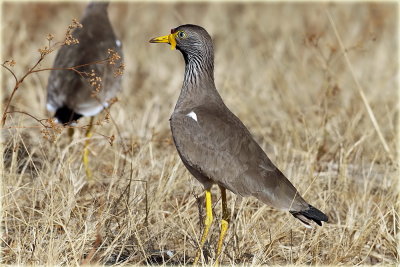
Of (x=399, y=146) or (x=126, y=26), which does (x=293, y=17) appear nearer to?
(x=126, y=26)

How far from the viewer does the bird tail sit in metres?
3.81

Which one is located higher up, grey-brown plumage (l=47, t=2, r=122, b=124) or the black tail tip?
grey-brown plumage (l=47, t=2, r=122, b=124)

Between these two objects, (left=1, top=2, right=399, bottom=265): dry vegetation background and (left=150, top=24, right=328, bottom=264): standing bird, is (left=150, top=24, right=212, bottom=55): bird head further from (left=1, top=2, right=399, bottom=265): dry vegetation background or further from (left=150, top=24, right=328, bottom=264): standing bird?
(left=1, top=2, right=399, bottom=265): dry vegetation background

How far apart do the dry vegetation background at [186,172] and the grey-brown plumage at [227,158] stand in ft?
0.84

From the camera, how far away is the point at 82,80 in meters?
5.77

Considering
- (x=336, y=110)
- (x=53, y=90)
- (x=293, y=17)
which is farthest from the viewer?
(x=293, y=17)

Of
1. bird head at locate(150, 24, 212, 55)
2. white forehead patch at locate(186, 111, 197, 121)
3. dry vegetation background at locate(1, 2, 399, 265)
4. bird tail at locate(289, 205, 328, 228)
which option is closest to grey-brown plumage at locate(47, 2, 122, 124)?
dry vegetation background at locate(1, 2, 399, 265)

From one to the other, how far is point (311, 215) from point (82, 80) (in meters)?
2.55

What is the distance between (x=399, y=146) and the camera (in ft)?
17.7

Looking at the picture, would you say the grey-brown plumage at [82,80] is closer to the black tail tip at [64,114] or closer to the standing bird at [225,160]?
the black tail tip at [64,114]

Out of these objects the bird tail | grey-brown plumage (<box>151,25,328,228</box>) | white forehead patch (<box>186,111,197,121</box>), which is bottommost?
the bird tail

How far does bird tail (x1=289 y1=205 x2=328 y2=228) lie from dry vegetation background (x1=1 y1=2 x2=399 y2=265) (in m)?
0.19

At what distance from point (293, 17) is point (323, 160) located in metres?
4.71

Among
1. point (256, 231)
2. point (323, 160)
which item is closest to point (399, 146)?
point (323, 160)
